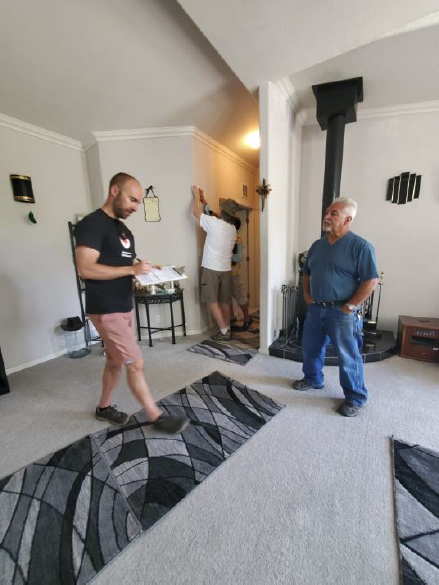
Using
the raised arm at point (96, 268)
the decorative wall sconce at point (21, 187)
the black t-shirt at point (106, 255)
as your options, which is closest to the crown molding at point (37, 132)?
the decorative wall sconce at point (21, 187)

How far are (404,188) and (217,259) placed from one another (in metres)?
2.22

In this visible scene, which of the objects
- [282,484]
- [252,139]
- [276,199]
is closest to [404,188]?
[276,199]

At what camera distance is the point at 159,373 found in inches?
97.7

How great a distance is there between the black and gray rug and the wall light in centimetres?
253

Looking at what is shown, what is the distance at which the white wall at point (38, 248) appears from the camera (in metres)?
2.56

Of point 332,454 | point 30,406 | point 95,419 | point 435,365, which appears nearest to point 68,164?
point 30,406

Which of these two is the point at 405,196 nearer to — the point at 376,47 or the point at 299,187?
the point at 299,187

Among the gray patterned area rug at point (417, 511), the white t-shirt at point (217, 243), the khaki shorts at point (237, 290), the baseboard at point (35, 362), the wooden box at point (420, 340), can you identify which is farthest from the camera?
the khaki shorts at point (237, 290)

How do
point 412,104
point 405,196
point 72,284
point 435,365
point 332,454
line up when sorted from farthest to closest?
point 72,284
point 405,196
point 412,104
point 435,365
point 332,454

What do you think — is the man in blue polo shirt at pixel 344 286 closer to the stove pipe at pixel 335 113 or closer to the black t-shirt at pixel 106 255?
the stove pipe at pixel 335 113

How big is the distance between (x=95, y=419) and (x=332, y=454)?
1567 millimetres

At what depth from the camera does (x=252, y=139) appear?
3451mm

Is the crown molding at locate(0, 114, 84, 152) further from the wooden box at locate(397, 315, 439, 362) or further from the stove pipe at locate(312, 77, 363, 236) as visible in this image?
the wooden box at locate(397, 315, 439, 362)

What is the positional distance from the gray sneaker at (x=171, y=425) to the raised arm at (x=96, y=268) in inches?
37.9
